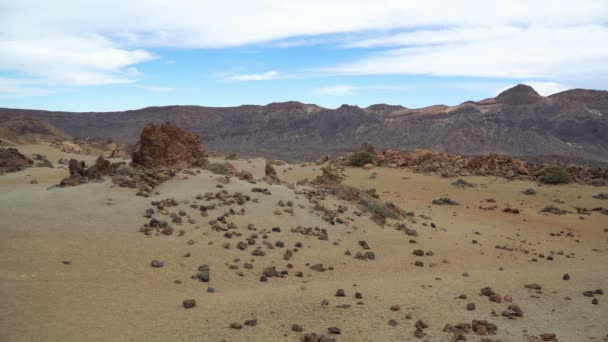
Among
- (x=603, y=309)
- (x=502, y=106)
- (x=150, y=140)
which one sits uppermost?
(x=502, y=106)

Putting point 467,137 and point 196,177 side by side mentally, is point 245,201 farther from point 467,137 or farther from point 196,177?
point 467,137

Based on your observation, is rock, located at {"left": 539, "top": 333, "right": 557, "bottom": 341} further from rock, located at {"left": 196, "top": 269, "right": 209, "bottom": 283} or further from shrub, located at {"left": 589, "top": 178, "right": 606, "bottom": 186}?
shrub, located at {"left": 589, "top": 178, "right": 606, "bottom": 186}

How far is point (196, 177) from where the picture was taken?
1388 cm

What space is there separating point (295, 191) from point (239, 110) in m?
99.2

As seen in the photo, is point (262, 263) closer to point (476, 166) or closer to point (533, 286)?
point (533, 286)

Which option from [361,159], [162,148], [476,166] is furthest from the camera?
[361,159]

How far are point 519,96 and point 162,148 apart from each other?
9881 centimetres

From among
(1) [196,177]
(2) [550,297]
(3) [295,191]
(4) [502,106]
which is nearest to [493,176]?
(3) [295,191]

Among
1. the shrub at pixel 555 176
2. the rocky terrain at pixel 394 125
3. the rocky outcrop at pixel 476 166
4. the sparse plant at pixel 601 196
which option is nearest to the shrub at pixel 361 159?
the rocky outcrop at pixel 476 166

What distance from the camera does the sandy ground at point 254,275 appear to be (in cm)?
626

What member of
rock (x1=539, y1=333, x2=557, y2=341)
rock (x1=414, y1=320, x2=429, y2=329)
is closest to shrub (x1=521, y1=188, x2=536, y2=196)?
rock (x1=539, y1=333, x2=557, y2=341)

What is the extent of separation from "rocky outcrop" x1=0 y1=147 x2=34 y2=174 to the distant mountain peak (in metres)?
95.1

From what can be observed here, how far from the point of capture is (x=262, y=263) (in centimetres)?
905

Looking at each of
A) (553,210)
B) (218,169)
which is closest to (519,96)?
(553,210)
